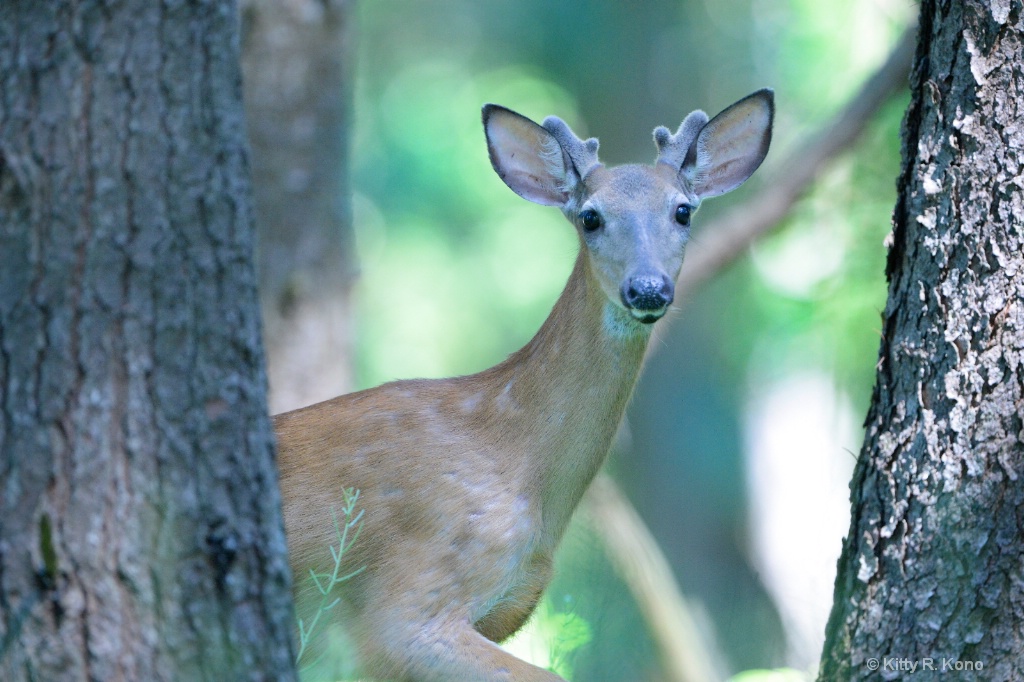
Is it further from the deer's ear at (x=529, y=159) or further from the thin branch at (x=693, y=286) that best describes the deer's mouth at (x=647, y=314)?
the thin branch at (x=693, y=286)

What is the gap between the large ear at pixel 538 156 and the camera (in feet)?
18.7

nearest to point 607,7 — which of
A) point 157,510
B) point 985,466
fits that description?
point 985,466

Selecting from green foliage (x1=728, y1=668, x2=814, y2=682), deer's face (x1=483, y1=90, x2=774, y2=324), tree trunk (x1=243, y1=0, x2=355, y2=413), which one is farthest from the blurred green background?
tree trunk (x1=243, y1=0, x2=355, y2=413)

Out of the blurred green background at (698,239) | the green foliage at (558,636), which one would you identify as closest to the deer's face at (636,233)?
the blurred green background at (698,239)

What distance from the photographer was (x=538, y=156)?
227 inches

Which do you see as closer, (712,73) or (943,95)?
(943,95)

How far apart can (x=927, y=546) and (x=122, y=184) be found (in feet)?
10.00

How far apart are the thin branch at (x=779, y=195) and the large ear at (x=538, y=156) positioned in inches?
104

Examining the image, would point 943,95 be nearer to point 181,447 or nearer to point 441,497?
point 441,497

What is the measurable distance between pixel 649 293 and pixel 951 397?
3.98 ft

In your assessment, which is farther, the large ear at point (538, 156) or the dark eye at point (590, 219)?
the large ear at point (538, 156)

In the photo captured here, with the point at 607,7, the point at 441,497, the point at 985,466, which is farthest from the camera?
the point at 607,7

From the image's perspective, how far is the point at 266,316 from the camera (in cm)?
841

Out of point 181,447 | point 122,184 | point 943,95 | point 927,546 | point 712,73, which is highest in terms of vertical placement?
point 712,73
